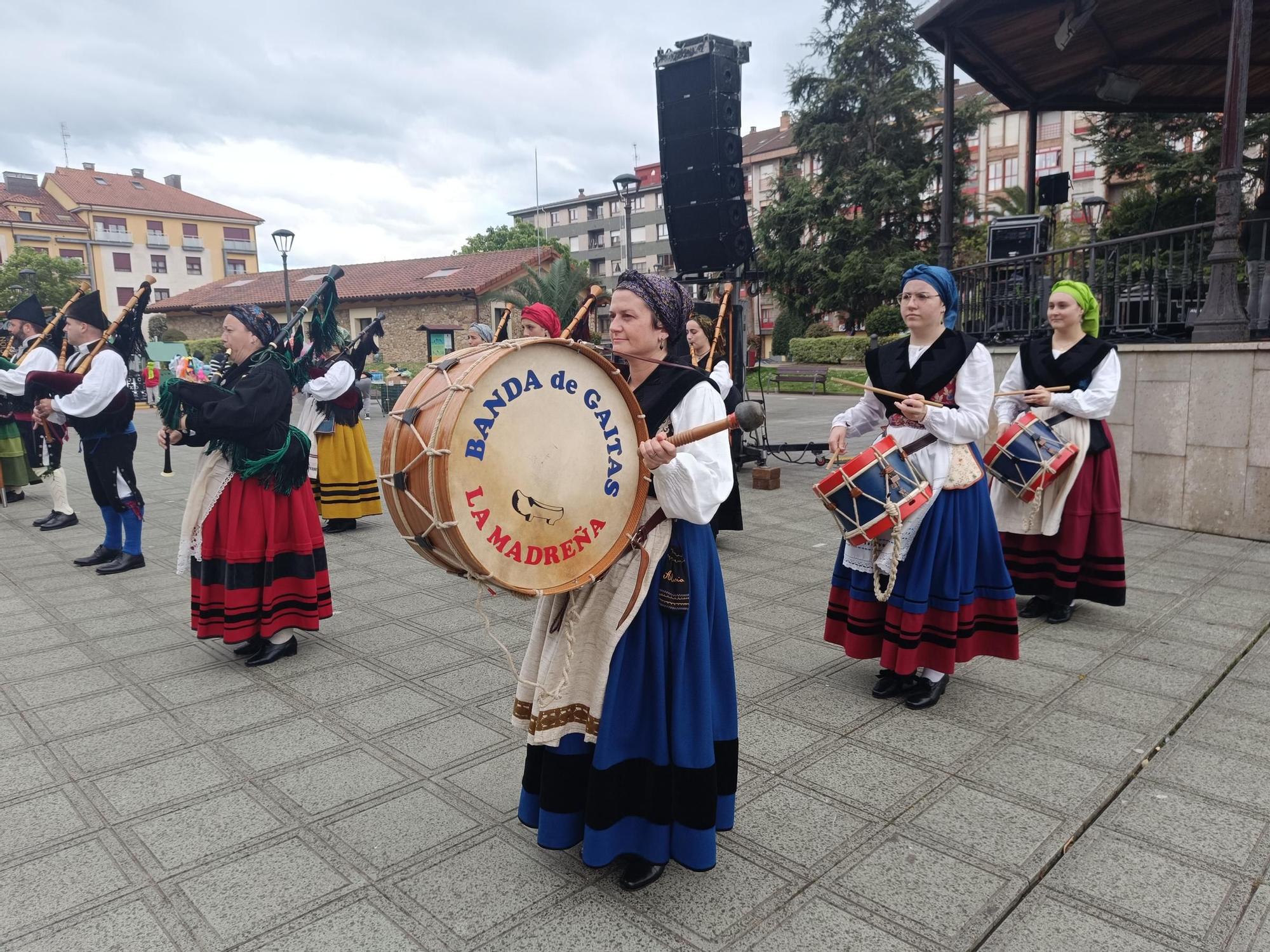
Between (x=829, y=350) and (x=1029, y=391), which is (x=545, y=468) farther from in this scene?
(x=829, y=350)

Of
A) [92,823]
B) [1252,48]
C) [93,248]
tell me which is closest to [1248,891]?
[92,823]

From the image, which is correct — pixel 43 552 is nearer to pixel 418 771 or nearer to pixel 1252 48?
pixel 418 771

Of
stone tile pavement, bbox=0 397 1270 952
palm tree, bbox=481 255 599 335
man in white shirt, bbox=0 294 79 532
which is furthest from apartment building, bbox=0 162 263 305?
stone tile pavement, bbox=0 397 1270 952

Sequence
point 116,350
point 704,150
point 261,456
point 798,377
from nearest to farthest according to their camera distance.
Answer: point 261,456 < point 116,350 < point 704,150 < point 798,377

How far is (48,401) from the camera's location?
5.79 meters

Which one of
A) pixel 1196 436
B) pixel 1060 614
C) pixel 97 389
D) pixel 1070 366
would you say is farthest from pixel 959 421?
pixel 97 389

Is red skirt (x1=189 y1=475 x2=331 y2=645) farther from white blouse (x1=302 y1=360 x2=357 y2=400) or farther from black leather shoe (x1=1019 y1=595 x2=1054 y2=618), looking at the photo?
black leather shoe (x1=1019 y1=595 x2=1054 y2=618)

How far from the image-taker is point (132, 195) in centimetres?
5728

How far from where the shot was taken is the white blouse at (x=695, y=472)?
2162mm

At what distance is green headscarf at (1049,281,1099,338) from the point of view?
4.50 m

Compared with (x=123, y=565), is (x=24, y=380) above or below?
above

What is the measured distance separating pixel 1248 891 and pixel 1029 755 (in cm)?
83

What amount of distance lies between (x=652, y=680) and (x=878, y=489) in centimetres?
149

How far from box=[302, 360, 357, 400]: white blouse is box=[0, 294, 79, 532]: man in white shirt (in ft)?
6.50
